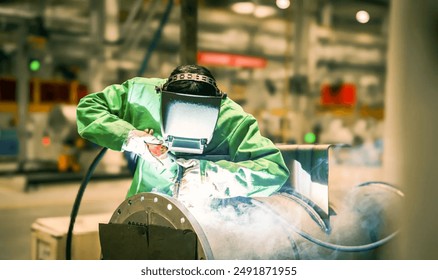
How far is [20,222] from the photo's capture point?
284 centimetres

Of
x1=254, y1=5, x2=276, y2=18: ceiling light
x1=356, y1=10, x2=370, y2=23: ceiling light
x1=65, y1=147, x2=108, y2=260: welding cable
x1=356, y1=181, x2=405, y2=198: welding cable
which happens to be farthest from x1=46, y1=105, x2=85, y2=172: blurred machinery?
x1=356, y1=10, x2=370, y2=23: ceiling light

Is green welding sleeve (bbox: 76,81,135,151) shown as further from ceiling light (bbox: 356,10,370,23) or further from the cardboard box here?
ceiling light (bbox: 356,10,370,23)

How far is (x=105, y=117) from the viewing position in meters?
2.25

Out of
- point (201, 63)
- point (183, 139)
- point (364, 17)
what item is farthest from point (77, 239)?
point (364, 17)

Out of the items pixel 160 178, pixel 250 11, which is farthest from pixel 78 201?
pixel 250 11

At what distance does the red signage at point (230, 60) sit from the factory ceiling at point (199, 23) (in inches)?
1.2

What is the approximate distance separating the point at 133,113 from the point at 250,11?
0.87 metres

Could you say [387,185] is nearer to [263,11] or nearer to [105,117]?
[263,11]

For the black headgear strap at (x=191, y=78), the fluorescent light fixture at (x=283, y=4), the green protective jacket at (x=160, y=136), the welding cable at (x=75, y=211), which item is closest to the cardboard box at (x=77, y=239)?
the welding cable at (x=75, y=211)

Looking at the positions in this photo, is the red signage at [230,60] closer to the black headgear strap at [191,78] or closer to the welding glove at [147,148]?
the black headgear strap at [191,78]

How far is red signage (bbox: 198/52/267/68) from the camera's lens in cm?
259

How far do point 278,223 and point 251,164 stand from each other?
0.91 feet

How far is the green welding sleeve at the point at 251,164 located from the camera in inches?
87.5
